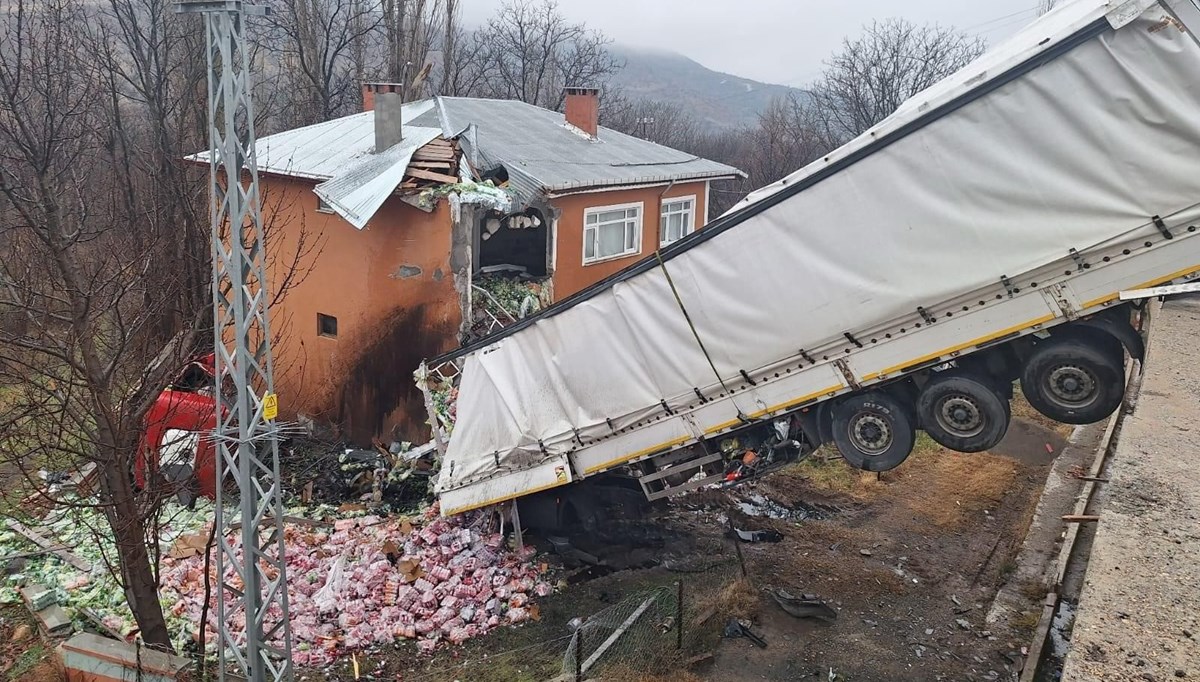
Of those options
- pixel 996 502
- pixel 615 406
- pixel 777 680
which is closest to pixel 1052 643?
pixel 777 680

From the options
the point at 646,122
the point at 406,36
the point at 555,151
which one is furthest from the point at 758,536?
the point at 646,122

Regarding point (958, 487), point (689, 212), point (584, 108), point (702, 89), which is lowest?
point (958, 487)

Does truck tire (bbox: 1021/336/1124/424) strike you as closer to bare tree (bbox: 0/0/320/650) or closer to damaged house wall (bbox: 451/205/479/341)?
bare tree (bbox: 0/0/320/650)

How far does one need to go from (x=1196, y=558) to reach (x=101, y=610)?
426 inches

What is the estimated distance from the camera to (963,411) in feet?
22.7

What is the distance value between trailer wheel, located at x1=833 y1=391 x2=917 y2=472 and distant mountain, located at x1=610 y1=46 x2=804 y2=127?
344 ft

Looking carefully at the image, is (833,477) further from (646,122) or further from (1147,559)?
(646,122)

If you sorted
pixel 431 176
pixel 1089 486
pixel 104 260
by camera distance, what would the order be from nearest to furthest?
1. pixel 104 260
2. pixel 1089 486
3. pixel 431 176

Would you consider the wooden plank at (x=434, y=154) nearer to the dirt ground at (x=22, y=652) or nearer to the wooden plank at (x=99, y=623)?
the wooden plank at (x=99, y=623)

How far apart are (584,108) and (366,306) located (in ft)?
26.3

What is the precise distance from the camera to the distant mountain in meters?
123

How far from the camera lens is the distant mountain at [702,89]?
122875 mm

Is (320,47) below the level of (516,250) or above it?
above

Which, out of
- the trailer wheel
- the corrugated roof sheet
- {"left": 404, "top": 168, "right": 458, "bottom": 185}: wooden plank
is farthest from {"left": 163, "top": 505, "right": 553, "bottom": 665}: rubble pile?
{"left": 404, "top": 168, "right": 458, "bottom": 185}: wooden plank
